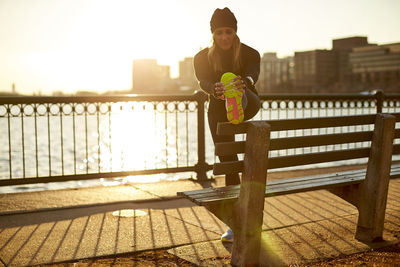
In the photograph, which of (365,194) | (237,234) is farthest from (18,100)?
(365,194)

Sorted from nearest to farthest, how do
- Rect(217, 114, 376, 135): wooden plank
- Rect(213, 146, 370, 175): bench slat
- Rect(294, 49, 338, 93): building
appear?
1. Rect(217, 114, 376, 135): wooden plank
2. Rect(213, 146, 370, 175): bench slat
3. Rect(294, 49, 338, 93): building

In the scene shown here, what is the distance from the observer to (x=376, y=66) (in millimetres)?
171250

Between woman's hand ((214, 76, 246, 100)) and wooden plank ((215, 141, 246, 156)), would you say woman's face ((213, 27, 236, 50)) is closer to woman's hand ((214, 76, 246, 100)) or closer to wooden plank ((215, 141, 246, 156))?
woman's hand ((214, 76, 246, 100))

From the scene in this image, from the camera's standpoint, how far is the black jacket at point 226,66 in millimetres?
4254

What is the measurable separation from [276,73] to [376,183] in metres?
163

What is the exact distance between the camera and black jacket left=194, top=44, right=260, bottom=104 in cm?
425

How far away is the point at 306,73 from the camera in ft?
573

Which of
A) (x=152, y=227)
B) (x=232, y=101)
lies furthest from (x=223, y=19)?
(x=152, y=227)

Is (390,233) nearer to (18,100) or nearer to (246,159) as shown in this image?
(246,159)

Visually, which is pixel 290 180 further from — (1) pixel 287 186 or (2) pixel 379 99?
(2) pixel 379 99

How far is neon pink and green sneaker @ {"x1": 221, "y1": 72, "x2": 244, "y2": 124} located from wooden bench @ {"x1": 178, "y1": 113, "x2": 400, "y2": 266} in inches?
4.1

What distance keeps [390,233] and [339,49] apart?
178498 millimetres

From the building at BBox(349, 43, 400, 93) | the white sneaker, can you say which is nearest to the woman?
the white sneaker

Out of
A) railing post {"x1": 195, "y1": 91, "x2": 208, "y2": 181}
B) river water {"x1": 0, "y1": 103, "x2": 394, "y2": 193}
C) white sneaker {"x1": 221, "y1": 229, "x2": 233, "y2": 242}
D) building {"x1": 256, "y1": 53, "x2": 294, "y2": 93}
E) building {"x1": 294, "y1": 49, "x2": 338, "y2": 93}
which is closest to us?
white sneaker {"x1": 221, "y1": 229, "x2": 233, "y2": 242}
